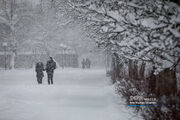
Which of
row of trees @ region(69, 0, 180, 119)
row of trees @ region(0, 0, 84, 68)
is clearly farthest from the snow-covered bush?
row of trees @ region(0, 0, 84, 68)

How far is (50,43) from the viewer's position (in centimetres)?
5650

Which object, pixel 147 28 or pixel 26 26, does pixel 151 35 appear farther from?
pixel 26 26

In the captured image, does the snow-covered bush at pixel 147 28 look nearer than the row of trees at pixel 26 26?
Yes

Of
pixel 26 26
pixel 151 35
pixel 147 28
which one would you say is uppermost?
pixel 26 26

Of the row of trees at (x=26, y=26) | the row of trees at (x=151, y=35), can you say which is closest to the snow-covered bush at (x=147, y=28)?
the row of trees at (x=151, y=35)

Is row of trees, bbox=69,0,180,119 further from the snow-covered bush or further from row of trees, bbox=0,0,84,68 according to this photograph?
row of trees, bbox=0,0,84,68

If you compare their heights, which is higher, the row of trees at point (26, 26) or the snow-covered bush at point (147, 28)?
the row of trees at point (26, 26)

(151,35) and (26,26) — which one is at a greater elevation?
(26,26)

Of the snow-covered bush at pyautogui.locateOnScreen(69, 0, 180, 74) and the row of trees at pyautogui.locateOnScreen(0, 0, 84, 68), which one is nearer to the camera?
the snow-covered bush at pyautogui.locateOnScreen(69, 0, 180, 74)

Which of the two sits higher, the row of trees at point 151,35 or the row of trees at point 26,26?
the row of trees at point 26,26

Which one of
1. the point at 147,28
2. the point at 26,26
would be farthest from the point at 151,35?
the point at 26,26

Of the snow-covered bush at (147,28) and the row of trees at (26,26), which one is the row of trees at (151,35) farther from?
the row of trees at (26,26)

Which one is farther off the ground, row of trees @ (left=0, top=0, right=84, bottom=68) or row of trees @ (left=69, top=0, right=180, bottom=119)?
row of trees @ (left=0, top=0, right=84, bottom=68)

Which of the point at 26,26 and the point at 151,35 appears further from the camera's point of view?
the point at 26,26
